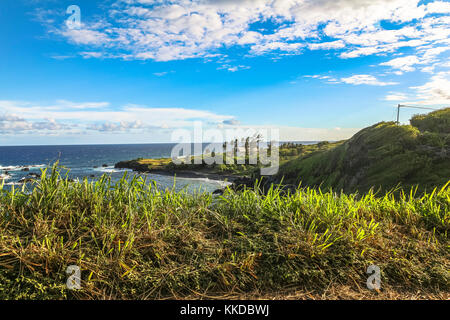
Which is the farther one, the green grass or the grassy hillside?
the grassy hillside

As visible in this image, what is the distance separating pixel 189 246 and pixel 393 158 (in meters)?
17.1

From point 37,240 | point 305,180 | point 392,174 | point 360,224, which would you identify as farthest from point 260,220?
point 305,180

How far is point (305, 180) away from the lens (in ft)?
80.6

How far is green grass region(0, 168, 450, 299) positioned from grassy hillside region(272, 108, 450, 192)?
802cm

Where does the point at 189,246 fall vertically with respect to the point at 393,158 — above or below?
below

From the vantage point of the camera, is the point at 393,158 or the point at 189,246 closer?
the point at 189,246

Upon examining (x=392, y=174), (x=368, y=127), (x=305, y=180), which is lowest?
(x=305, y=180)

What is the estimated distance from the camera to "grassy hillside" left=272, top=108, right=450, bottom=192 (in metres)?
13.7

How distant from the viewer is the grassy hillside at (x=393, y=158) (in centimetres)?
1370

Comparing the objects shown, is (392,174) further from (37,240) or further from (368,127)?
(37,240)

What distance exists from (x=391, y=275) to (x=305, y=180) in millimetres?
22264

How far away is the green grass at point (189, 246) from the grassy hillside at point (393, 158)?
8018 millimetres

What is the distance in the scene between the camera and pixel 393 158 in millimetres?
16281

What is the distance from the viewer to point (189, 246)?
3.09m
